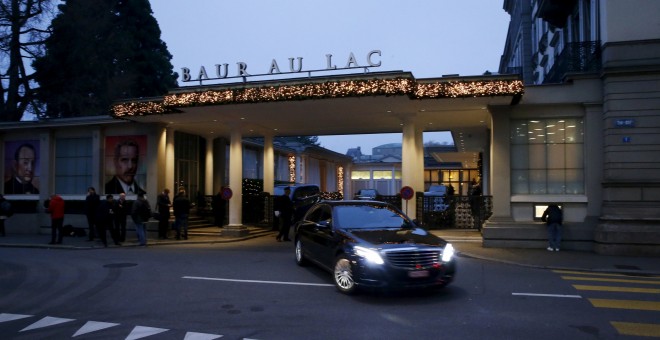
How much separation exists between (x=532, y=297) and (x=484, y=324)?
7.16 feet

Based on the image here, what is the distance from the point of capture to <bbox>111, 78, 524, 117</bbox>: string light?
14.3 meters

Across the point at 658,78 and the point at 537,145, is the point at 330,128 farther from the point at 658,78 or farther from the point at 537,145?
the point at 658,78

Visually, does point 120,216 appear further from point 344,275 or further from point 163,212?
point 344,275

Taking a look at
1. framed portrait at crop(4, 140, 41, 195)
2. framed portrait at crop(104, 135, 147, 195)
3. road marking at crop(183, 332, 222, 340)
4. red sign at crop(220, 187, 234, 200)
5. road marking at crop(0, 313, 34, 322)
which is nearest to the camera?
road marking at crop(183, 332, 222, 340)

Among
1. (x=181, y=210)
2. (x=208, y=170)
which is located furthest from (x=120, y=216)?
(x=208, y=170)

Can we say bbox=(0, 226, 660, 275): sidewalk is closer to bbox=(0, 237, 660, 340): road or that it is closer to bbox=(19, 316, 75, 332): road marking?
bbox=(0, 237, 660, 340): road

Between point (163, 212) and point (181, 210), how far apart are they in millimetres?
1016

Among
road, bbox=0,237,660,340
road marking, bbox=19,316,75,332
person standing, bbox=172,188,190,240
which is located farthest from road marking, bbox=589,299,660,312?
person standing, bbox=172,188,190,240

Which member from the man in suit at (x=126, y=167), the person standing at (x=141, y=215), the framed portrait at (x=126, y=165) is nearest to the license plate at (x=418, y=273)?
the person standing at (x=141, y=215)

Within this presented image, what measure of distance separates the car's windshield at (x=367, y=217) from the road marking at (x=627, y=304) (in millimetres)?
3588

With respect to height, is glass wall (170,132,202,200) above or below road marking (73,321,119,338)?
above

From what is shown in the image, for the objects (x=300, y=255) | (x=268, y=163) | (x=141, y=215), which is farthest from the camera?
(x=268, y=163)

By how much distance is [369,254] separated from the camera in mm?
8297

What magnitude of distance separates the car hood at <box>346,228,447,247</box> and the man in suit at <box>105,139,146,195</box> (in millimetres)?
13767
